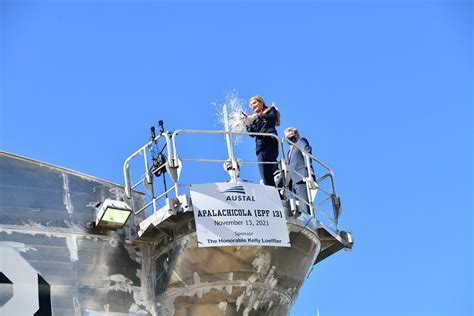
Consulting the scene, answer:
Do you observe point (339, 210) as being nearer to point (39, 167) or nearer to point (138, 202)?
point (138, 202)

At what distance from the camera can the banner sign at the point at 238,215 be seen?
14695 mm

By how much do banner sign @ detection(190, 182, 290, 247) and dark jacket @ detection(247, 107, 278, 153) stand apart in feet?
3.85

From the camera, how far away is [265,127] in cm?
1625

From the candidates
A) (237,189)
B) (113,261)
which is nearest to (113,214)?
(113,261)

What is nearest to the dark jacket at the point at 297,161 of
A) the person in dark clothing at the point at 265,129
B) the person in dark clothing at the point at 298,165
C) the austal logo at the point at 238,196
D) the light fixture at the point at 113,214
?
the person in dark clothing at the point at 298,165

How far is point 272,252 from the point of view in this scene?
15.1 meters

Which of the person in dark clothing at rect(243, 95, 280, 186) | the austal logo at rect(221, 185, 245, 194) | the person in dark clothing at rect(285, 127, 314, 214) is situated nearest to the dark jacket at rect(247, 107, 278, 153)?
the person in dark clothing at rect(243, 95, 280, 186)

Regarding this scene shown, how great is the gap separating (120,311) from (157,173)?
2.44 m

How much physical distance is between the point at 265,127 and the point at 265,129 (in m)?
0.04

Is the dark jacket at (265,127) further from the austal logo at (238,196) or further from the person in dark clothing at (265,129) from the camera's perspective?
the austal logo at (238,196)

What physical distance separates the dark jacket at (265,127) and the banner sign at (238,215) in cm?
117

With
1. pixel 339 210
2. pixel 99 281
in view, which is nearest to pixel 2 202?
pixel 99 281

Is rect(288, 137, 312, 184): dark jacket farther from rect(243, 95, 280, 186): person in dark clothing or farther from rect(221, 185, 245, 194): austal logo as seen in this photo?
rect(221, 185, 245, 194): austal logo

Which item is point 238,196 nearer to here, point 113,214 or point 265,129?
point 265,129
